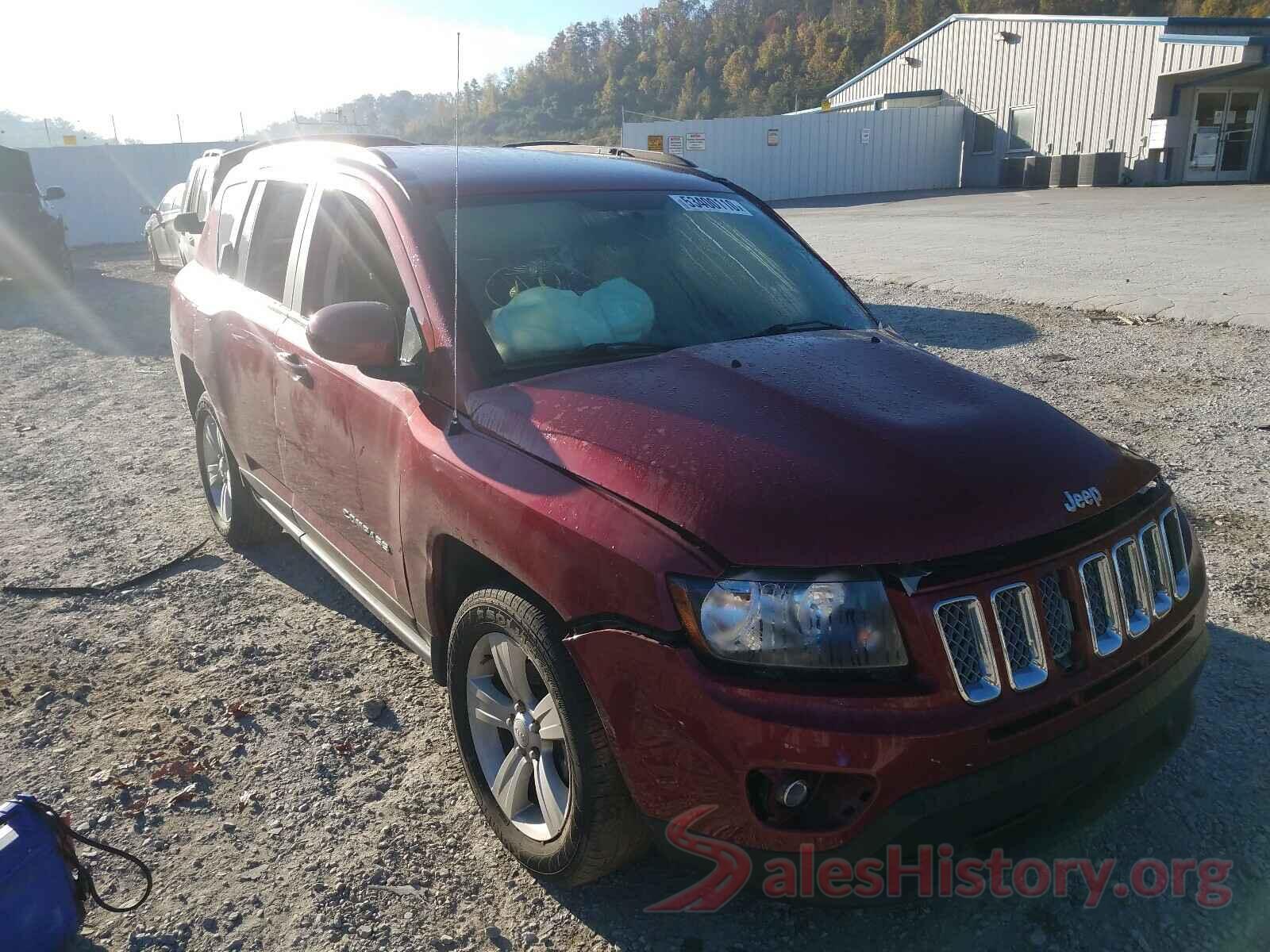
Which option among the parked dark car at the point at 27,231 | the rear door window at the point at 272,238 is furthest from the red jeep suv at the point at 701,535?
the parked dark car at the point at 27,231

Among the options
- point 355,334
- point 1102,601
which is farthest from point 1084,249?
point 355,334

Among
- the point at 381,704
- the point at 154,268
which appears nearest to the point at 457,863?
the point at 381,704

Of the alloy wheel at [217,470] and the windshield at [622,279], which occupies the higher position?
the windshield at [622,279]

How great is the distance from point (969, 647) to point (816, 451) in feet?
1.82

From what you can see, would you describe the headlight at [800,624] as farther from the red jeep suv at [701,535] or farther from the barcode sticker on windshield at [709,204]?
the barcode sticker on windshield at [709,204]

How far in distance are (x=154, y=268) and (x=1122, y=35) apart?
27.4 metres

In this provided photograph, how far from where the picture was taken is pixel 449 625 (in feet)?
9.41

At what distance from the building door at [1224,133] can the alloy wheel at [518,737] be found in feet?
109

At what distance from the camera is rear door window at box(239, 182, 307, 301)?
3.91 metres

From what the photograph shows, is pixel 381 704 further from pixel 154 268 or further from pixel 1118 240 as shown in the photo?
pixel 154 268

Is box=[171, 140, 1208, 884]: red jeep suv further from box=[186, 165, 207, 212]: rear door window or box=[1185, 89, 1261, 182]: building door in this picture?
box=[1185, 89, 1261, 182]: building door

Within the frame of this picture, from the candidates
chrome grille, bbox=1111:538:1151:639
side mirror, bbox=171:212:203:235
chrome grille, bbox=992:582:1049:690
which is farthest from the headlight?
side mirror, bbox=171:212:203:235

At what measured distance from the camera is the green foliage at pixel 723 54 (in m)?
55.5

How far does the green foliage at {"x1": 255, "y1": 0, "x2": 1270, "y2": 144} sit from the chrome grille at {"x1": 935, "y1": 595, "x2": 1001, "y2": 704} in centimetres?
4667
